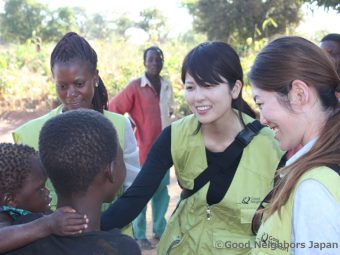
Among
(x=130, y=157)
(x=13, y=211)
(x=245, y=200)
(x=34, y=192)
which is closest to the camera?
(x=13, y=211)

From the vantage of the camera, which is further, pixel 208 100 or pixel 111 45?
pixel 111 45

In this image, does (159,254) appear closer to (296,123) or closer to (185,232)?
(185,232)

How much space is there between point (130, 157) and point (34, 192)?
23.3 inches

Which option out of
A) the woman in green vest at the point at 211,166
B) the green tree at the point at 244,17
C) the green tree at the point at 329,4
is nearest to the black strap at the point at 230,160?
the woman in green vest at the point at 211,166

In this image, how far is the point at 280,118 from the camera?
155cm

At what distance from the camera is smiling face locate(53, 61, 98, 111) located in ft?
7.68

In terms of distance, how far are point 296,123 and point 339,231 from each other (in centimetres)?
37

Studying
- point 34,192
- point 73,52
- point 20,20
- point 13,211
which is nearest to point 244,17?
point 20,20

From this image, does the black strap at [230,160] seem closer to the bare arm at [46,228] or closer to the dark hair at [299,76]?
the dark hair at [299,76]

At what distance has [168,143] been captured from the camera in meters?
2.13

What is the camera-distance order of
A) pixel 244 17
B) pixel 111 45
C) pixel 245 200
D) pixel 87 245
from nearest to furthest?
1. pixel 87 245
2. pixel 245 200
3. pixel 111 45
4. pixel 244 17

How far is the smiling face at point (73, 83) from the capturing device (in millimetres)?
2340

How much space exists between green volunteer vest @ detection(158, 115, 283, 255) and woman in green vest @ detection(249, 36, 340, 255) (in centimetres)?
49

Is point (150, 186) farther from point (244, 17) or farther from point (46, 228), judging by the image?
point (244, 17)
